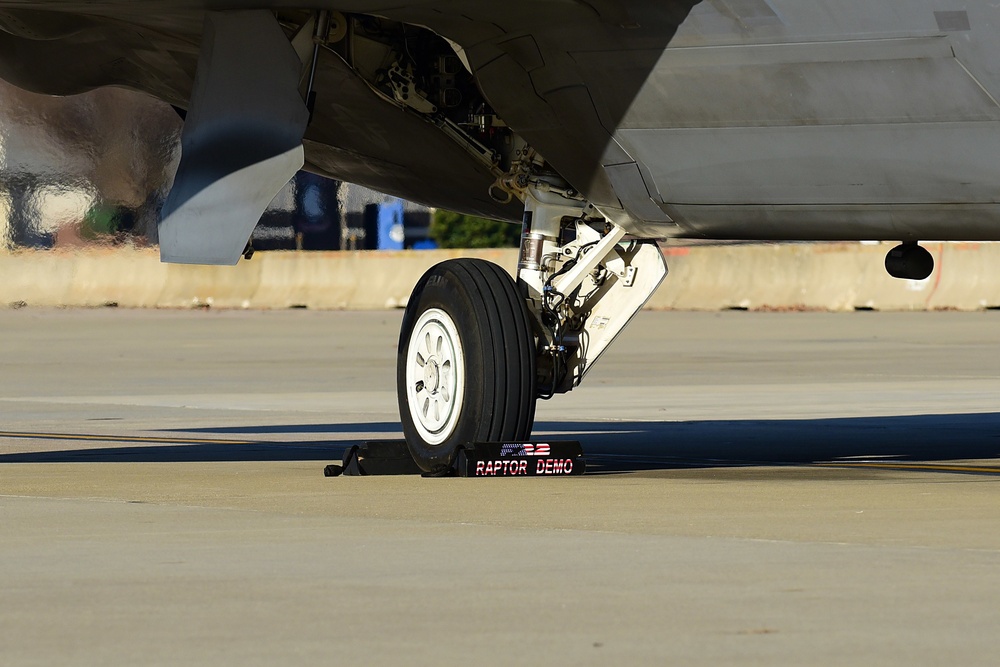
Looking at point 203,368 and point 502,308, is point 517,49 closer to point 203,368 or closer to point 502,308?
point 502,308

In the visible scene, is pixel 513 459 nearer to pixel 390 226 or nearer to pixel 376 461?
pixel 376 461

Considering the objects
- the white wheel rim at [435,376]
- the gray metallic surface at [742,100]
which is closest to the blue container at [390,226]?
the white wheel rim at [435,376]

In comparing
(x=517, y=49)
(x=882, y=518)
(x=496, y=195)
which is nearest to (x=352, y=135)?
(x=496, y=195)

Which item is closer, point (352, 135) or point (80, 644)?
point (80, 644)

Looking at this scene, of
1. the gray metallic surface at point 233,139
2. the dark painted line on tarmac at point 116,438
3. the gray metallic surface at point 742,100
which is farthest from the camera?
the dark painted line on tarmac at point 116,438

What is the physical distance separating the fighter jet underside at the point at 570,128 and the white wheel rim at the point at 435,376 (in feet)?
0.04

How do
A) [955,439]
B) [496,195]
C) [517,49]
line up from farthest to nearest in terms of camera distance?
[955,439], [496,195], [517,49]

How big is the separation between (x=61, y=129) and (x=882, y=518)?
16.7 metres

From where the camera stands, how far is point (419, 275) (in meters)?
40.3

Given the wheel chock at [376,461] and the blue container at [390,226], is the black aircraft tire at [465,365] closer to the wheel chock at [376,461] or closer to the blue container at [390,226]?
the wheel chock at [376,461]

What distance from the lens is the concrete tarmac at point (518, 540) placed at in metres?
5.65

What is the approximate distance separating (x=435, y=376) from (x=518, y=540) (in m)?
3.33

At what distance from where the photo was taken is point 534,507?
907 cm

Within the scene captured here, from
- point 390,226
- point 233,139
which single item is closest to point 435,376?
point 233,139
